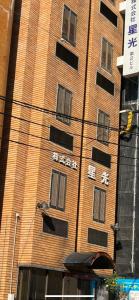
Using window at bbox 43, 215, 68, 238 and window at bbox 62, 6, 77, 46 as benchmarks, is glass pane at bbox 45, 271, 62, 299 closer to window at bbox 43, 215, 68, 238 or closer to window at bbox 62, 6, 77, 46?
window at bbox 43, 215, 68, 238

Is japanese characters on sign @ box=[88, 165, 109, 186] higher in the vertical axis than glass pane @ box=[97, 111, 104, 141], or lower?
lower

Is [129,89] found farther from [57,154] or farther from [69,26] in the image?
[57,154]

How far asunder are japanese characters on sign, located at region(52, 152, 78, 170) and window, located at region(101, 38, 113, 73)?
610 cm

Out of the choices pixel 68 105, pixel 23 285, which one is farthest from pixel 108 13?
pixel 23 285

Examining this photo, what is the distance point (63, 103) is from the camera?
25.4 metres

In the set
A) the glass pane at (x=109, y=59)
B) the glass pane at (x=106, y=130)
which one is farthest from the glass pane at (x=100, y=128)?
the glass pane at (x=109, y=59)

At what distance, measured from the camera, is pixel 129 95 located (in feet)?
101

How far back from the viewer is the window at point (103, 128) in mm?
27625

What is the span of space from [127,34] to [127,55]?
1.23m

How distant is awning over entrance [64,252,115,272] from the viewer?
22834 mm

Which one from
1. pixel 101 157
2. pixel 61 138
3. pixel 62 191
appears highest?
pixel 61 138

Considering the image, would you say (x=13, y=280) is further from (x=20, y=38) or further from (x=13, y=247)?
(x=20, y=38)

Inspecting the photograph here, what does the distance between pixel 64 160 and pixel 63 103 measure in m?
2.59

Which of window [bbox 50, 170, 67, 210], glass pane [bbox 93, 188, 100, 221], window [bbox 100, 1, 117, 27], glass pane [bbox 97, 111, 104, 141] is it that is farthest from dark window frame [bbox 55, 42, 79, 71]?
glass pane [bbox 93, 188, 100, 221]
